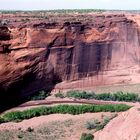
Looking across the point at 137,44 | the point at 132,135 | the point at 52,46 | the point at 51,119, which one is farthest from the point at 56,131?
the point at 137,44

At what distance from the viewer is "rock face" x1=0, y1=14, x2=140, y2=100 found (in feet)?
150

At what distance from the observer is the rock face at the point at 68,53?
150ft

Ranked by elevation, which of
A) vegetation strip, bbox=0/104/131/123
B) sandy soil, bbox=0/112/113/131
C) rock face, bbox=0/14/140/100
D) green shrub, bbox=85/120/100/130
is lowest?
sandy soil, bbox=0/112/113/131

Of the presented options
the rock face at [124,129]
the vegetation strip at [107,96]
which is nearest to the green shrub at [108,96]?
the vegetation strip at [107,96]

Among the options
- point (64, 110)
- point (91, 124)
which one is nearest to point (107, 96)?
point (64, 110)

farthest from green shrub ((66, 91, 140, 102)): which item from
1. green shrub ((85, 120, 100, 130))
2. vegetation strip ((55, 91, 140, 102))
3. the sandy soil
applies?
green shrub ((85, 120, 100, 130))

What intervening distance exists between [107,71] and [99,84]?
215cm

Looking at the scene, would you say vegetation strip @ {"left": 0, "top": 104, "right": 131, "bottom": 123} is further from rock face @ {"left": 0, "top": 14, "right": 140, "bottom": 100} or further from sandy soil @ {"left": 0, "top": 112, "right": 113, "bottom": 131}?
rock face @ {"left": 0, "top": 14, "right": 140, "bottom": 100}

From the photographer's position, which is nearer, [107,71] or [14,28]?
[14,28]

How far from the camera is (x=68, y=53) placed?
4988cm

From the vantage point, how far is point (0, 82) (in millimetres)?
43938

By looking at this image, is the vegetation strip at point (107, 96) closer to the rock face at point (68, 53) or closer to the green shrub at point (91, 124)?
the rock face at point (68, 53)

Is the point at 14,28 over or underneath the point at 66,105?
over

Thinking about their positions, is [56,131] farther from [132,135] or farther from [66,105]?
[132,135]
